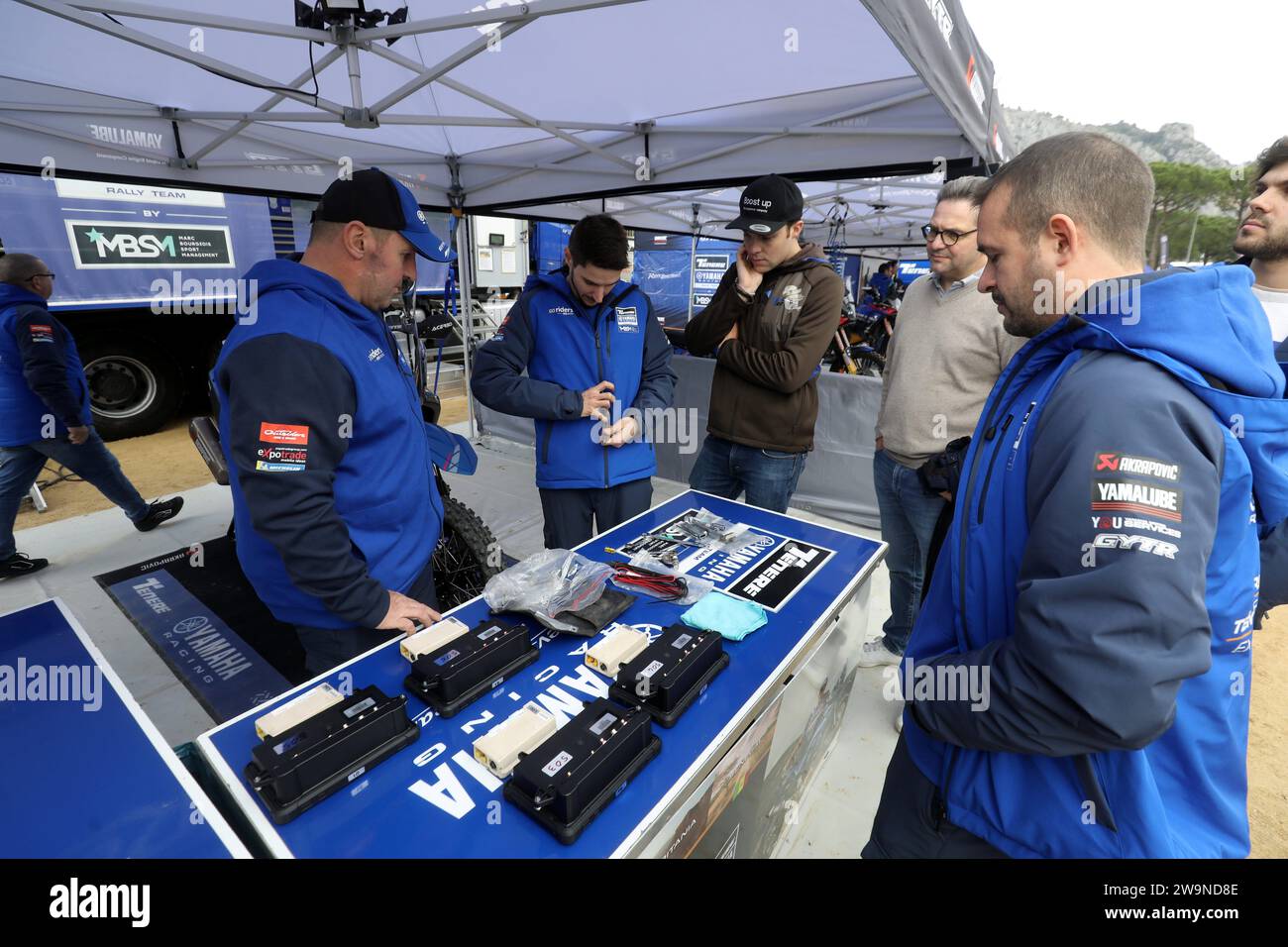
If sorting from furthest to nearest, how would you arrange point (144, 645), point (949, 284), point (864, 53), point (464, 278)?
point (464, 278) → point (144, 645) → point (864, 53) → point (949, 284)

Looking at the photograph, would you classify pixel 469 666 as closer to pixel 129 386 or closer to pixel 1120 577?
pixel 1120 577

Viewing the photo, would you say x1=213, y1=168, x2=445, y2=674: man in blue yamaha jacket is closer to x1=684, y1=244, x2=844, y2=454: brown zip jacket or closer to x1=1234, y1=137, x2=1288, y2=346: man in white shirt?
x1=684, y1=244, x2=844, y2=454: brown zip jacket

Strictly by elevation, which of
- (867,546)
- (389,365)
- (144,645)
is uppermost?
(389,365)

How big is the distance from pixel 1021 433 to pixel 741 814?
98cm

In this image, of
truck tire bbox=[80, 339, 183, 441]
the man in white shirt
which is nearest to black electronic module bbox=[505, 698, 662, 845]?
the man in white shirt

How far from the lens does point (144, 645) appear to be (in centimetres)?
267

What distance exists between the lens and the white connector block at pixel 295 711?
936 mm

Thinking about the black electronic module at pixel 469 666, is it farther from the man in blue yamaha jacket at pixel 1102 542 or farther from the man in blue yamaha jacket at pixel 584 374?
the man in blue yamaha jacket at pixel 584 374

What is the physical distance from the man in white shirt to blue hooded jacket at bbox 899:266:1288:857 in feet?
4.88

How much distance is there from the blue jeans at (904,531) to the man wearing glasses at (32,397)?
4184 millimetres

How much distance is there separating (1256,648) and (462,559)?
4.10 meters
